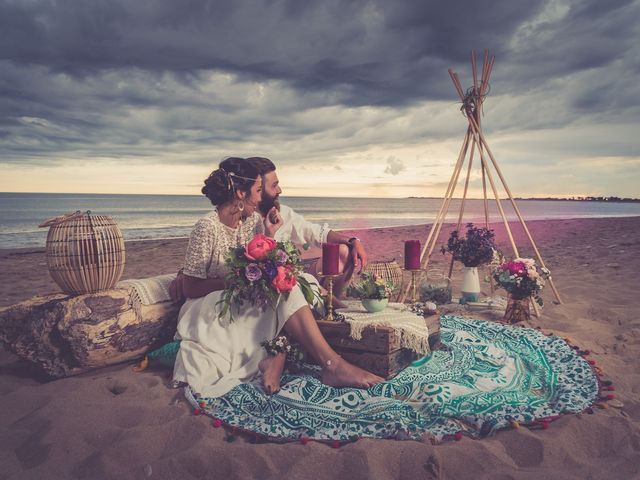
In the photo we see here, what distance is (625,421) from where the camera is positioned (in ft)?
8.03

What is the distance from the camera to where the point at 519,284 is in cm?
430

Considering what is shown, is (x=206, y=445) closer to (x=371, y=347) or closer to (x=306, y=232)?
(x=371, y=347)

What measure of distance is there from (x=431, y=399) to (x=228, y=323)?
148cm

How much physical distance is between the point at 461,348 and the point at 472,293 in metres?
1.56

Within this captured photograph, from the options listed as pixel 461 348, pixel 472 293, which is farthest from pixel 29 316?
pixel 472 293

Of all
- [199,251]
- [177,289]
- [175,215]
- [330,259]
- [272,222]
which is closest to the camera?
[330,259]

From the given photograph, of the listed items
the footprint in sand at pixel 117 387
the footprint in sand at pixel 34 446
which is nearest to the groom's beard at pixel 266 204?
the footprint in sand at pixel 117 387

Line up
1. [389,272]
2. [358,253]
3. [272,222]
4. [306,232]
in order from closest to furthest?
[358,253]
[272,222]
[306,232]
[389,272]

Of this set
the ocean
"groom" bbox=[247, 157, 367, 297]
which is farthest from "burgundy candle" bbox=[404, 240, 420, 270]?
the ocean

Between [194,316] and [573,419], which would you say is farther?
[194,316]

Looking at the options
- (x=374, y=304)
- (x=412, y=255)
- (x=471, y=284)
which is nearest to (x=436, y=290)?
(x=471, y=284)

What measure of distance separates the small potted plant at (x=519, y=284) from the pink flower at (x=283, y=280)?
2374mm

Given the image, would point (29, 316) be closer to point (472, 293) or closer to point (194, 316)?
point (194, 316)

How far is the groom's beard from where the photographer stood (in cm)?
408
